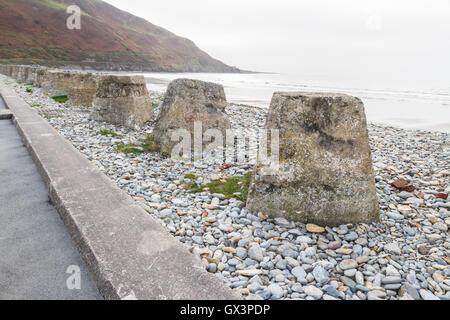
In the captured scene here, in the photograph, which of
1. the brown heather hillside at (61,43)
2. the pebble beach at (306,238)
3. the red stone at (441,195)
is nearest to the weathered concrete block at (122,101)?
the pebble beach at (306,238)

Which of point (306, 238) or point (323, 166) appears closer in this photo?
point (306, 238)

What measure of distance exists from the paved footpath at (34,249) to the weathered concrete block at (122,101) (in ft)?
13.3

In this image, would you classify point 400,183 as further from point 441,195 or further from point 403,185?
point 441,195

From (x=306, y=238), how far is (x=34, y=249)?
2348mm

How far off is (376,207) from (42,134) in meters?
5.67

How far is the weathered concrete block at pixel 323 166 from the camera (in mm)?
2877

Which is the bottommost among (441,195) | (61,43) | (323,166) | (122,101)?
(441,195)

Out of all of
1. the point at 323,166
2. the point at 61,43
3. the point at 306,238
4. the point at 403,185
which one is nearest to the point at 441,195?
the point at 403,185

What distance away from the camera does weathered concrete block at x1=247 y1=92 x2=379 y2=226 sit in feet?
9.44

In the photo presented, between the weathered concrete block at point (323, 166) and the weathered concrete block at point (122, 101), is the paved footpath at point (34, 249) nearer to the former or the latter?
the weathered concrete block at point (323, 166)

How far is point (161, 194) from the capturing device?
366 centimetres

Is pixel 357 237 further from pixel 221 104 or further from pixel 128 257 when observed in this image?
pixel 221 104

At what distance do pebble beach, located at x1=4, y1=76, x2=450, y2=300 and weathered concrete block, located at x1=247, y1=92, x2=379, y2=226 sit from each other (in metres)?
0.17

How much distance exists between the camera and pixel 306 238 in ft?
8.72
